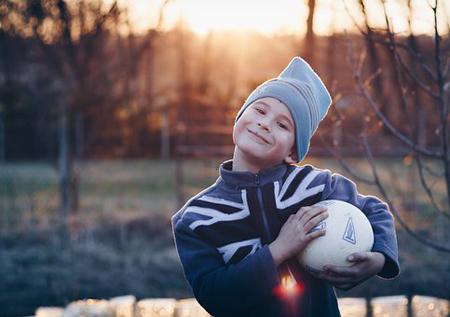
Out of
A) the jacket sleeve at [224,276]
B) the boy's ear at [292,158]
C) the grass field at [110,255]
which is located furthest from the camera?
the grass field at [110,255]

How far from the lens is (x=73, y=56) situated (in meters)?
9.38

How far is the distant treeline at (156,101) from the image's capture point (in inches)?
250

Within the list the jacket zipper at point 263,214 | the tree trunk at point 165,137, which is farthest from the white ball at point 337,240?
the tree trunk at point 165,137

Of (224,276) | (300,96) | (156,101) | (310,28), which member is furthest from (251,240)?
(156,101)

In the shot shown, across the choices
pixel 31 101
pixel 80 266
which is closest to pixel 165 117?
pixel 31 101

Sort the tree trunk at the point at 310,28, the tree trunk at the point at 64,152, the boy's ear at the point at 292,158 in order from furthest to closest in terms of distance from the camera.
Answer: the tree trunk at the point at 64,152 → the tree trunk at the point at 310,28 → the boy's ear at the point at 292,158

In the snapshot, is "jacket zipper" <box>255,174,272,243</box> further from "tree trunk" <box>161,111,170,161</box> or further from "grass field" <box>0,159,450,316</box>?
"tree trunk" <box>161,111,170,161</box>

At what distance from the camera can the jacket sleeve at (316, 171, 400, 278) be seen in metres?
2.39

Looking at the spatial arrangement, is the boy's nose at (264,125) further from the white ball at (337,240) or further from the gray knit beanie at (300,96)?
the white ball at (337,240)

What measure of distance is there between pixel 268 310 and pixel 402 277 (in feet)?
15.0

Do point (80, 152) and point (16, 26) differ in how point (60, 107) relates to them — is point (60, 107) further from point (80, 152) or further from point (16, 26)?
point (16, 26)

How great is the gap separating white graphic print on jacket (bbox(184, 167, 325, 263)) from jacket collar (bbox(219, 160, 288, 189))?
0.03 meters

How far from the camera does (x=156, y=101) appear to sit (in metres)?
20.2

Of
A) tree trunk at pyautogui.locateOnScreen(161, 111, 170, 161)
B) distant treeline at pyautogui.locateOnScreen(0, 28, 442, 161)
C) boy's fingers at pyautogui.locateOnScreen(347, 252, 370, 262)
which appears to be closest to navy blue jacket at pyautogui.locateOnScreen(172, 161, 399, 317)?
boy's fingers at pyautogui.locateOnScreen(347, 252, 370, 262)
